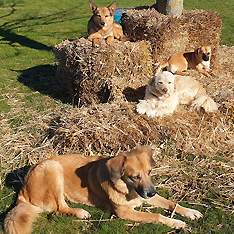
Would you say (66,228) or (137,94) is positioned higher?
(137,94)

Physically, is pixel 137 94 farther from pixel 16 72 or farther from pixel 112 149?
pixel 16 72

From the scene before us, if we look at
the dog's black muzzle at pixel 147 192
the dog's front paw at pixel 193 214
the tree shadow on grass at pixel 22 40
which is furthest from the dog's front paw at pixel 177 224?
the tree shadow on grass at pixel 22 40

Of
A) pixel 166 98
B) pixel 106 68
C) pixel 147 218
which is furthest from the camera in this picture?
pixel 106 68

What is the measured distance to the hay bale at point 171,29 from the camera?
7023 millimetres

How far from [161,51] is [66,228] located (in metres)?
5.80

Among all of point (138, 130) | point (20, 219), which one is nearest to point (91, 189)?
point (20, 219)

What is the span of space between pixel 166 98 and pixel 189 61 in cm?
244

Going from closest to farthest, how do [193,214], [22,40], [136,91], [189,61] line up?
1. [193,214]
2. [136,91]
3. [189,61]
4. [22,40]

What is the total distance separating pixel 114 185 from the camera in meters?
3.25

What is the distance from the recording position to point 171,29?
281 inches

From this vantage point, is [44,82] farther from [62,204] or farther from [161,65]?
[62,204]

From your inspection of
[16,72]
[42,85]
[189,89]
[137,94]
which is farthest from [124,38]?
[16,72]

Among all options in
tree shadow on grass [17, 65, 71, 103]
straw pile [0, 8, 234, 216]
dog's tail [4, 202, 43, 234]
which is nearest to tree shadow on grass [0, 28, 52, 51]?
tree shadow on grass [17, 65, 71, 103]

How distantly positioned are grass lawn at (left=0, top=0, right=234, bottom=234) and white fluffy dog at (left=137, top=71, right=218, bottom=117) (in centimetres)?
228
